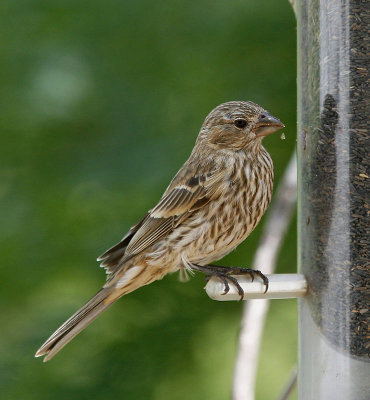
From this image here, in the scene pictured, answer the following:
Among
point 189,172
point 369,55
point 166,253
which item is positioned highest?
point 369,55

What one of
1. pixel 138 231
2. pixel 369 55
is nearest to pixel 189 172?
pixel 138 231

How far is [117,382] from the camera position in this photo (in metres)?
5.99

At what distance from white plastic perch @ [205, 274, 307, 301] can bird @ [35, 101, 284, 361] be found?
515 mm

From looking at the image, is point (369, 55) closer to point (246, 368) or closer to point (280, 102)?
point (246, 368)

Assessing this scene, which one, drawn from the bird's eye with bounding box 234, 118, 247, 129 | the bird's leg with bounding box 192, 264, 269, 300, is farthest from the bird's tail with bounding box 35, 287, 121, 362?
the bird's eye with bounding box 234, 118, 247, 129

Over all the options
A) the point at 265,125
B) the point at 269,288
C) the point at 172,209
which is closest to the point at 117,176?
the point at 172,209

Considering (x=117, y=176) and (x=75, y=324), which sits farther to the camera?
(x=117, y=176)

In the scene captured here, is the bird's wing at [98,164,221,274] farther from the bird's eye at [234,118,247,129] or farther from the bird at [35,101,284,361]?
the bird's eye at [234,118,247,129]

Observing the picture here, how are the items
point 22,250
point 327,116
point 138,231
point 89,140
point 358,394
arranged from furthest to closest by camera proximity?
point 89,140
point 22,250
point 138,231
point 327,116
point 358,394

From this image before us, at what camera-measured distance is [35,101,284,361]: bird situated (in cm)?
479

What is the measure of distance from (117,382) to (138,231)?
1.38 metres

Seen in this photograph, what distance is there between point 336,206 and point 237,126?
104 centimetres

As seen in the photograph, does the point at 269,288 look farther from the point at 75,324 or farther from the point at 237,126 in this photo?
the point at 75,324

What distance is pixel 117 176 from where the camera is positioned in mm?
6039
